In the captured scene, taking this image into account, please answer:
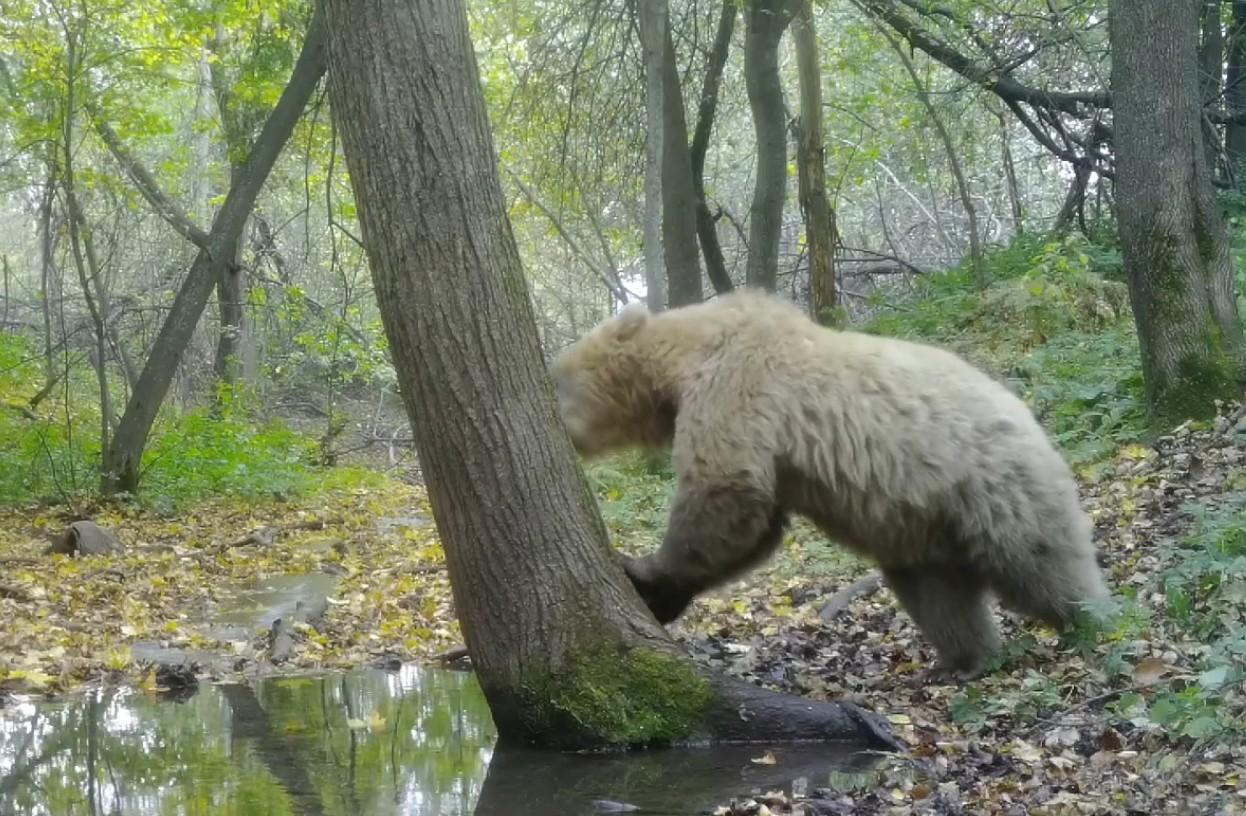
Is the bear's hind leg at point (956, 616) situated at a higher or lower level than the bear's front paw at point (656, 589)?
lower

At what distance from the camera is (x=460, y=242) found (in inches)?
191

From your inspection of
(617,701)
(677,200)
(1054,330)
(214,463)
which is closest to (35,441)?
(214,463)

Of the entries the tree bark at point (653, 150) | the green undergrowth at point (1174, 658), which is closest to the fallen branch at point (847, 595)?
the green undergrowth at point (1174, 658)

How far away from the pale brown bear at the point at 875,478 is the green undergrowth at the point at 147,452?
10.9 m

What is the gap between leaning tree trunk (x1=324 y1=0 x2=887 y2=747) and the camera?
189 inches

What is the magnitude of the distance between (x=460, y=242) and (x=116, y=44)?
14232mm

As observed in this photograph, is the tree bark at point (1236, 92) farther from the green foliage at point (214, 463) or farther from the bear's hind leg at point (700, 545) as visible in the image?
the green foliage at point (214, 463)

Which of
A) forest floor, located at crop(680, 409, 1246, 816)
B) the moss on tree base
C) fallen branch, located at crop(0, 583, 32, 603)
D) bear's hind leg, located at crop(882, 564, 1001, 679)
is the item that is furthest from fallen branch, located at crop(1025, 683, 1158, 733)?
fallen branch, located at crop(0, 583, 32, 603)

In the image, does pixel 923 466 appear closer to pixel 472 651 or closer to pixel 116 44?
pixel 472 651

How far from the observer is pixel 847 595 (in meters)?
7.89

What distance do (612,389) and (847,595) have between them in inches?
92.9

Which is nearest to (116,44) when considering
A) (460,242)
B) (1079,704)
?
(460,242)

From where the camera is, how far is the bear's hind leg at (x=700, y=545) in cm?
551

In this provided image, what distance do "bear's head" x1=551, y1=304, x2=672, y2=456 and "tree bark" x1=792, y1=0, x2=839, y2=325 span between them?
9.30m
